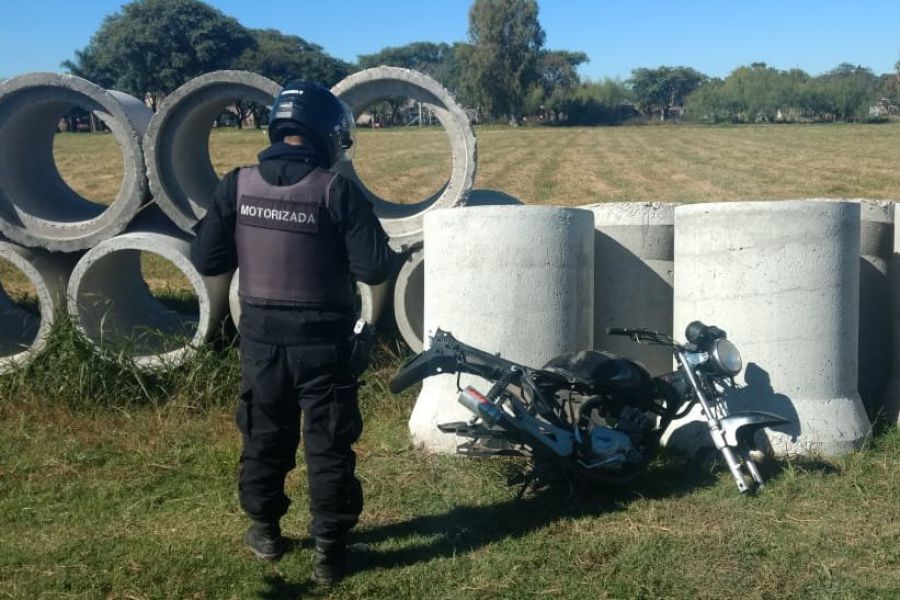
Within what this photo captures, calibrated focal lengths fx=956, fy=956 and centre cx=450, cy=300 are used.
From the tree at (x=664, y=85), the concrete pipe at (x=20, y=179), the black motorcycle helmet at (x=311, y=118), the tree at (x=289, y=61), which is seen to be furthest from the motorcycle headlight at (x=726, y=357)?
the tree at (x=664, y=85)

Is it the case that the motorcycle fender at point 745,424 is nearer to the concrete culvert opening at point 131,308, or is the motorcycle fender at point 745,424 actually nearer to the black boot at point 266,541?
the black boot at point 266,541

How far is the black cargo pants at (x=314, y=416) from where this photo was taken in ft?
12.8

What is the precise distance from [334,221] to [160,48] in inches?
3402

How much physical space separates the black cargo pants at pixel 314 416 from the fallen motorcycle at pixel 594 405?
78 cm

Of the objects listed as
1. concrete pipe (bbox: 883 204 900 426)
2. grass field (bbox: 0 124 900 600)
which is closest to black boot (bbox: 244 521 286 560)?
grass field (bbox: 0 124 900 600)

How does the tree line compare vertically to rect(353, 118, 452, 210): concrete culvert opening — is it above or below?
above

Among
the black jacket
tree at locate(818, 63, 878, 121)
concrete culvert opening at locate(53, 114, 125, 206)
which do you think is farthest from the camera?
tree at locate(818, 63, 878, 121)

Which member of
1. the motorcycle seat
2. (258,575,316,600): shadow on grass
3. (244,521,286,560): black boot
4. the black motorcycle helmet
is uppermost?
the black motorcycle helmet

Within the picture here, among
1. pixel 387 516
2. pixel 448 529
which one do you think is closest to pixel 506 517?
pixel 448 529

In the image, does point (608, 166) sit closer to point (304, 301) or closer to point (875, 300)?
point (875, 300)

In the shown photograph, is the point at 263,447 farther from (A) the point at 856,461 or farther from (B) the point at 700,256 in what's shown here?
(A) the point at 856,461

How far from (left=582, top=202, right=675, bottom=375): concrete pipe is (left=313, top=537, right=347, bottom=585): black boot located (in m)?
2.64

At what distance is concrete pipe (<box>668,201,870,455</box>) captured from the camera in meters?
5.28

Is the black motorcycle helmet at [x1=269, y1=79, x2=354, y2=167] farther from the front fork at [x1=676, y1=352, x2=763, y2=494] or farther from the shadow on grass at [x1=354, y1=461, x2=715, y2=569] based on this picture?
the front fork at [x1=676, y1=352, x2=763, y2=494]
